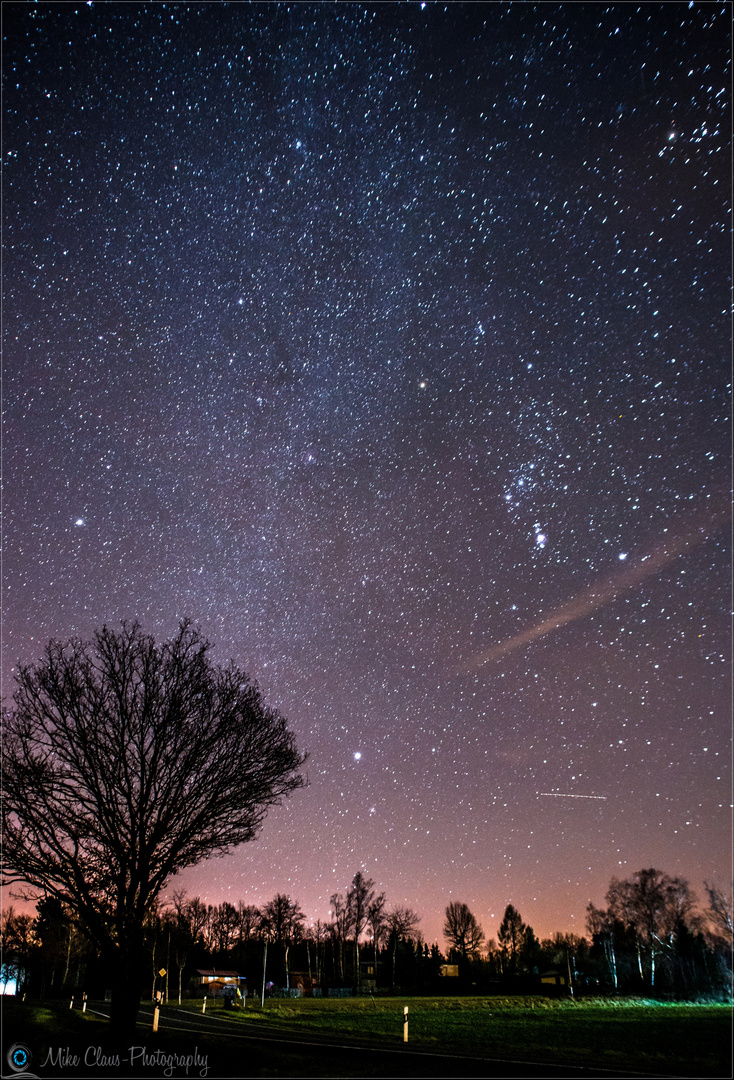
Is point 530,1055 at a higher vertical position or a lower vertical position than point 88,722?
lower

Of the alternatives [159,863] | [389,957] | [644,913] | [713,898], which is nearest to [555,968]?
[389,957]

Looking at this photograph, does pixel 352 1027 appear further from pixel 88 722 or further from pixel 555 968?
pixel 555 968

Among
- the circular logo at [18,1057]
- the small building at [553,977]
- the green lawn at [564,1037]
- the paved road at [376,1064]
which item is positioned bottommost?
the small building at [553,977]

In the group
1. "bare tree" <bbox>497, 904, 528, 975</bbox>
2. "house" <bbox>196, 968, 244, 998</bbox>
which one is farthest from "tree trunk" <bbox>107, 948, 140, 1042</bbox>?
"bare tree" <bbox>497, 904, 528, 975</bbox>

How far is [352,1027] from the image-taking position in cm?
2903

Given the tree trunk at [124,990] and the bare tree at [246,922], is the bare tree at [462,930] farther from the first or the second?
the tree trunk at [124,990]

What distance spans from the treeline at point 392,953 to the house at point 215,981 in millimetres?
1993

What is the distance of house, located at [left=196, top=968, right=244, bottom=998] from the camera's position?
250 feet

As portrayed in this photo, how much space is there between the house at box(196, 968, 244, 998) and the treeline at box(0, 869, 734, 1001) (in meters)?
1.99

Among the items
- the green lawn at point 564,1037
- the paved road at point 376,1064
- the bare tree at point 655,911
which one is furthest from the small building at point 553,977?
the paved road at point 376,1064

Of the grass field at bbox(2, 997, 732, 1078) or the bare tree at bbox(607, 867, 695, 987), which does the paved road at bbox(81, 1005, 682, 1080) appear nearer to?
the grass field at bbox(2, 997, 732, 1078)

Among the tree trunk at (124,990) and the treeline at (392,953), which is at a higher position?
the tree trunk at (124,990)

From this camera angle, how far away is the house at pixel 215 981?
76188 millimetres

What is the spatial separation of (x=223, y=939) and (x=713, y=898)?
7502 cm
